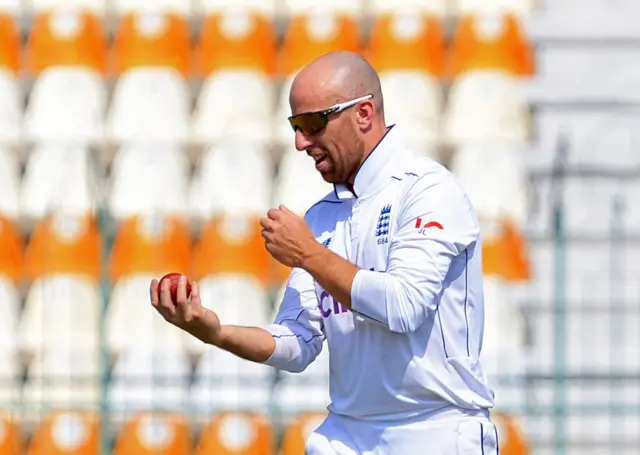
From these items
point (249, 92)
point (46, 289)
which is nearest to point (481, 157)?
point (249, 92)

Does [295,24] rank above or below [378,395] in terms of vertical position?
above

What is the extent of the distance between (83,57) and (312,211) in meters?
5.13

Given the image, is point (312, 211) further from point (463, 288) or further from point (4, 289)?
point (4, 289)

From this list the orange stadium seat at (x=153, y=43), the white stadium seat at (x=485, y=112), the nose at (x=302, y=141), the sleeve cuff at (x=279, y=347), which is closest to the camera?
the nose at (x=302, y=141)

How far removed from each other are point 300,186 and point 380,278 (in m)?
4.49

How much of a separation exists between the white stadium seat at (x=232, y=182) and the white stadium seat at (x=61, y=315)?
0.83 meters

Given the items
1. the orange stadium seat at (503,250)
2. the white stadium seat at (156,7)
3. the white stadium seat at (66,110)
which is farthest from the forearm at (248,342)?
the white stadium seat at (156,7)

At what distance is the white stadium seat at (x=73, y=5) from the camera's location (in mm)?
8680

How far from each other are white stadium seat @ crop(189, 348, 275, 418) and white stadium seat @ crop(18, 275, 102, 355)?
0.63 meters

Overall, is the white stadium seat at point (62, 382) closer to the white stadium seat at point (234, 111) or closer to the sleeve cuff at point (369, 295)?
the white stadium seat at point (234, 111)

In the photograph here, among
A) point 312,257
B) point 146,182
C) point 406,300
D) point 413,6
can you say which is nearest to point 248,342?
point 312,257

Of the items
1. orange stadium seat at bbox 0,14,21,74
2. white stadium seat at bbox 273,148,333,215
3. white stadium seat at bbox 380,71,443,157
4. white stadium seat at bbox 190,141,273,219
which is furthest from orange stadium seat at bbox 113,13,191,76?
white stadium seat at bbox 380,71,443,157

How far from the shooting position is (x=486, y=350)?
6.94 m

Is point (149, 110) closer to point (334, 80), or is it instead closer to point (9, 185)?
point (9, 185)
